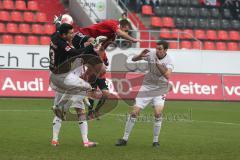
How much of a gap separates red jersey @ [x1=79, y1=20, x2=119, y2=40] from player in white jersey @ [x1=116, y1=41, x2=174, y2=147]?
805 mm

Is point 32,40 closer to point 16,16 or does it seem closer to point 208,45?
point 16,16

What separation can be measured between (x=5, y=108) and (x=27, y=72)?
4654 mm

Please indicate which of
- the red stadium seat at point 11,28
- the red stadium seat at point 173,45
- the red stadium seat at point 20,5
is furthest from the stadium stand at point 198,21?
the red stadium seat at point 11,28

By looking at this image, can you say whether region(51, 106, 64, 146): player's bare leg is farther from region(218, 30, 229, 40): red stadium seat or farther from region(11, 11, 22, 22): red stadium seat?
region(218, 30, 229, 40): red stadium seat

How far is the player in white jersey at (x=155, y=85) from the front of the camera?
1417 cm

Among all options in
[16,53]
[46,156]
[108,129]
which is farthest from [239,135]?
[16,53]

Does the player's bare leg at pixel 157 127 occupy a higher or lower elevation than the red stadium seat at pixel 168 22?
lower

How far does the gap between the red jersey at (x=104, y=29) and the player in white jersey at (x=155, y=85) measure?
81 cm

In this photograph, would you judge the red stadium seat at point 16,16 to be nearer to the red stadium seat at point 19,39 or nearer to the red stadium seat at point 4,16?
the red stadium seat at point 4,16

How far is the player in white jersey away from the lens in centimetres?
1417

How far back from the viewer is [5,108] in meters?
22.3

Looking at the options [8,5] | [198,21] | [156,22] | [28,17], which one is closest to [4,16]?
[8,5]

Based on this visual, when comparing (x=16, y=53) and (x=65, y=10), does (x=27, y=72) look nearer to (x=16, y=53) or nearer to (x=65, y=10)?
(x=16, y=53)

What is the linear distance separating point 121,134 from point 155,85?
82.0 inches
